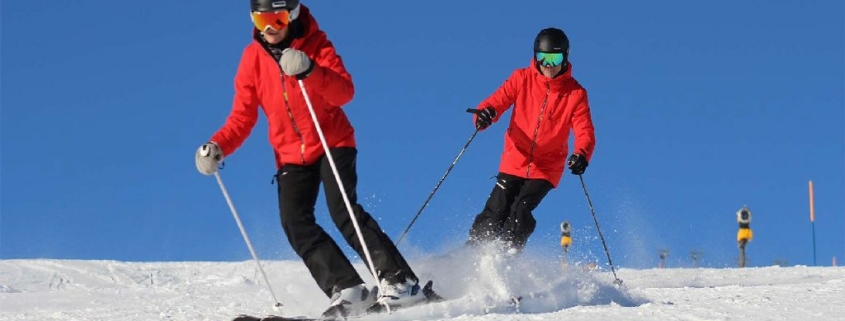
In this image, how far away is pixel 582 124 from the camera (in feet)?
29.3

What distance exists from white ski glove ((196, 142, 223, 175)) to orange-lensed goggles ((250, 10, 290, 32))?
69 centimetres

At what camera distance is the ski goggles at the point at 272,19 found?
6.04 metres

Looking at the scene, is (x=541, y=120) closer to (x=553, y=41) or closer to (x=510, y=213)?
(x=553, y=41)

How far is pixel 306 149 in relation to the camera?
20.7ft

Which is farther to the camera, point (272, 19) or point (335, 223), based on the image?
point (335, 223)

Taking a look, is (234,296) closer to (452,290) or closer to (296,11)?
(452,290)

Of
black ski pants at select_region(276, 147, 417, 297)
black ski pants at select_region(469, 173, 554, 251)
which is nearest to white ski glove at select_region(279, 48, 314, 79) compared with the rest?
black ski pants at select_region(276, 147, 417, 297)

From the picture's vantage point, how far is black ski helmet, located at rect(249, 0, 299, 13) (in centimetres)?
601

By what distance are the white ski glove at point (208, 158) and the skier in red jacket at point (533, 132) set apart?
9.82ft

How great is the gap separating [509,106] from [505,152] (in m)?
0.37

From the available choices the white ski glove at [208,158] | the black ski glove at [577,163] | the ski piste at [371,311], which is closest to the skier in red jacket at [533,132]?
the black ski glove at [577,163]

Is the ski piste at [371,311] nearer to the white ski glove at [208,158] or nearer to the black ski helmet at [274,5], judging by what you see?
the white ski glove at [208,158]

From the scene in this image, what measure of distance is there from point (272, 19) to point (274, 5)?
0.08 meters

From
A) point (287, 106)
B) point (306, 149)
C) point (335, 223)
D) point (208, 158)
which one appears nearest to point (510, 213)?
point (335, 223)
